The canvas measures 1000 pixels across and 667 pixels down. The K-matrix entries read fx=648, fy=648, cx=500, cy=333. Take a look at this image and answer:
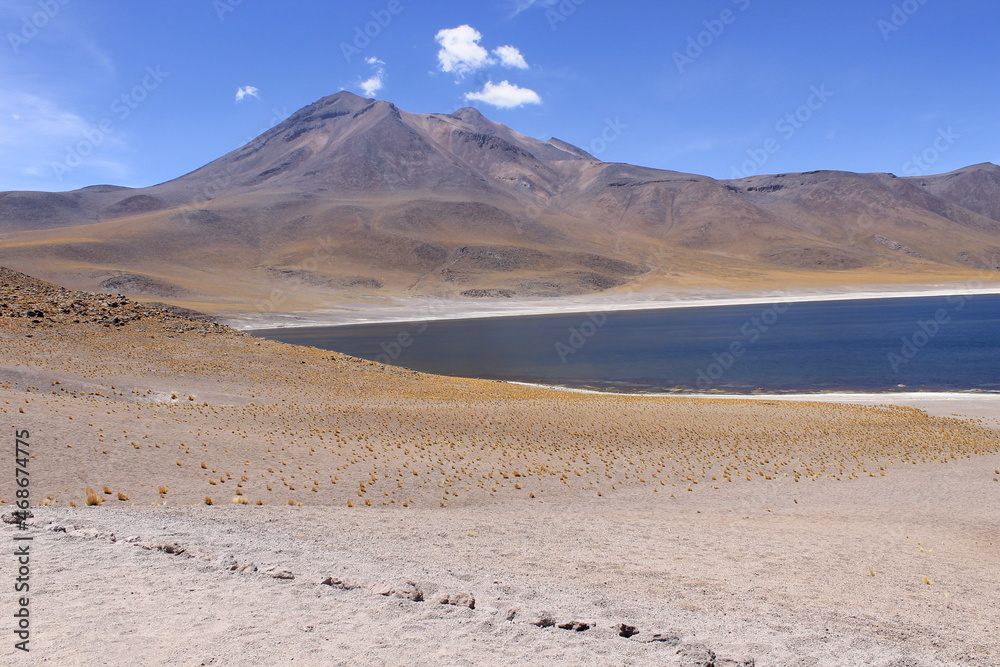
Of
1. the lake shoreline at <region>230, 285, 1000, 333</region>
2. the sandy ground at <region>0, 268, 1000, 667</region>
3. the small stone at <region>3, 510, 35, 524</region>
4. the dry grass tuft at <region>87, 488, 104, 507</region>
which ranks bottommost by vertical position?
the sandy ground at <region>0, 268, 1000, 667</region>

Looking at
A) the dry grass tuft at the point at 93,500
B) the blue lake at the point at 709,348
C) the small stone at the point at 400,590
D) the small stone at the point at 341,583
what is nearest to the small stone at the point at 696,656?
the small stone at the point at 400,590

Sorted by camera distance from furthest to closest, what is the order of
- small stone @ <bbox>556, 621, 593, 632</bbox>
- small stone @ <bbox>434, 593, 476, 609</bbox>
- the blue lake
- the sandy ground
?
the blue lake → small stone @ <bbox>434, 593, 476, 609</bbox> → small stone @ <bbox>556, 621, 593, 632</bbox> → the sandy ground

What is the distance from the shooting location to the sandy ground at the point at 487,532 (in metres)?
6.05

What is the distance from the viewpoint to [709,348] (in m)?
57.8

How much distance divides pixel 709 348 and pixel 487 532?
51.1 metres

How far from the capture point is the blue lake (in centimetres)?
4056

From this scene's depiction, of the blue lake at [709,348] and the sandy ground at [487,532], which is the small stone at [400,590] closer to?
the sandy ground at [487,532]

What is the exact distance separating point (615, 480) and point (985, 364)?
4070cm

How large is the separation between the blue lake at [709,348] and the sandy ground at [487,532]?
1636cm

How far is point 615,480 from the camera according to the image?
15445 millimetres

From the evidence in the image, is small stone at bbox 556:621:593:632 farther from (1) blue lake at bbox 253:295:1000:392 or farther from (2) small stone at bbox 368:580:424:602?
(1) blue lake at bbox 253:295:1000:392

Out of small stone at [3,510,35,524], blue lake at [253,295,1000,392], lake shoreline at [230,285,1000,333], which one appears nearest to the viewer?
small stone at [3,510,35,524]

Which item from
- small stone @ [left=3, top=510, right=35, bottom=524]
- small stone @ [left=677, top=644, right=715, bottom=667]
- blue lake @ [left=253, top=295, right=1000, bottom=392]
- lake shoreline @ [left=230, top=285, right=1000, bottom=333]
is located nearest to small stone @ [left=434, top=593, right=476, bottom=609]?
small stone @ [left=677, top=644, right=715, bottom=667]

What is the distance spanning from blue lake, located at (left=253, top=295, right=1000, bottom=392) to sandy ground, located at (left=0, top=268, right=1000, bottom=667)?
53.7 ft
